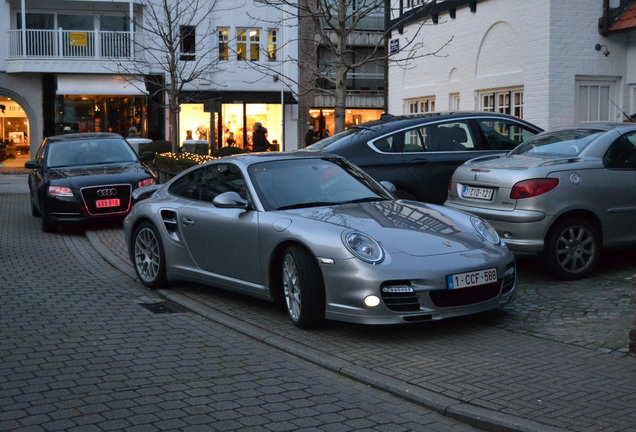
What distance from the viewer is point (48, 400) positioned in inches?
201

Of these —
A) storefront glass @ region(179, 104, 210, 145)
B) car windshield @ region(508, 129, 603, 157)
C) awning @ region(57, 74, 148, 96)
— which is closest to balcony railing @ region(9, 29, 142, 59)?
awning @ region(57, 74, 148, 96)

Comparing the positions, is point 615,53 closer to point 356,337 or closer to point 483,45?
point 483,45

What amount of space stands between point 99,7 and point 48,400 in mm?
Answer: 34466

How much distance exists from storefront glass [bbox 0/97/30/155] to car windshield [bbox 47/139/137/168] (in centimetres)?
2582

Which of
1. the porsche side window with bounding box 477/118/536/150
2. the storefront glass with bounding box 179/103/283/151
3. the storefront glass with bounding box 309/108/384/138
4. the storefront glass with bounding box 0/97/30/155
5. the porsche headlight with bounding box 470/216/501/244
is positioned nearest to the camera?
the porsche headlight with bounding box 470/216/501/244

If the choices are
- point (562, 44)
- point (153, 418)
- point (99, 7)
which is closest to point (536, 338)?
point (153, 418)

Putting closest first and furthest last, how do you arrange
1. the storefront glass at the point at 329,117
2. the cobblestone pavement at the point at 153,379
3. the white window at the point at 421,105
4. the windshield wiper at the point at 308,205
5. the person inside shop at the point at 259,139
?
1. the cobblestone pavement at the point at 153,379
2. the windshield wiper at the point at 308,205
3. the person inside shop at the point at 259,139
4. the white window at the point at 421,105
5. the storefront glass at the point at 329,117

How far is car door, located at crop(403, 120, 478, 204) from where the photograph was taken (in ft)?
35.6

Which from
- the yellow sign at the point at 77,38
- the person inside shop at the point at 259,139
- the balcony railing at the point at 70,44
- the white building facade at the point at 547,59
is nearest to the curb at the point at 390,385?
the white building facade at the point at 547,59

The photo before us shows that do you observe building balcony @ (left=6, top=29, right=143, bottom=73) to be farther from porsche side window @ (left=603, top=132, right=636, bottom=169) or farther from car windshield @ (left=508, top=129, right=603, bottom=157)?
porsche side window @ (left=603, top=132, right=636, bottom=169)

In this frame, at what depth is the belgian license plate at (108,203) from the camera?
13.5 meters

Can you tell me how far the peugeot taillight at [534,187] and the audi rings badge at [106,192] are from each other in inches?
292

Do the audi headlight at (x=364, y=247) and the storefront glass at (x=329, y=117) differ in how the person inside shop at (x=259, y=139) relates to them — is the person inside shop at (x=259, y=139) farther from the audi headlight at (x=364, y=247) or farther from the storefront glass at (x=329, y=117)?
the storefront glass at (x=329, y=117)

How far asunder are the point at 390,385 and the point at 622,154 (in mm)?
4929
